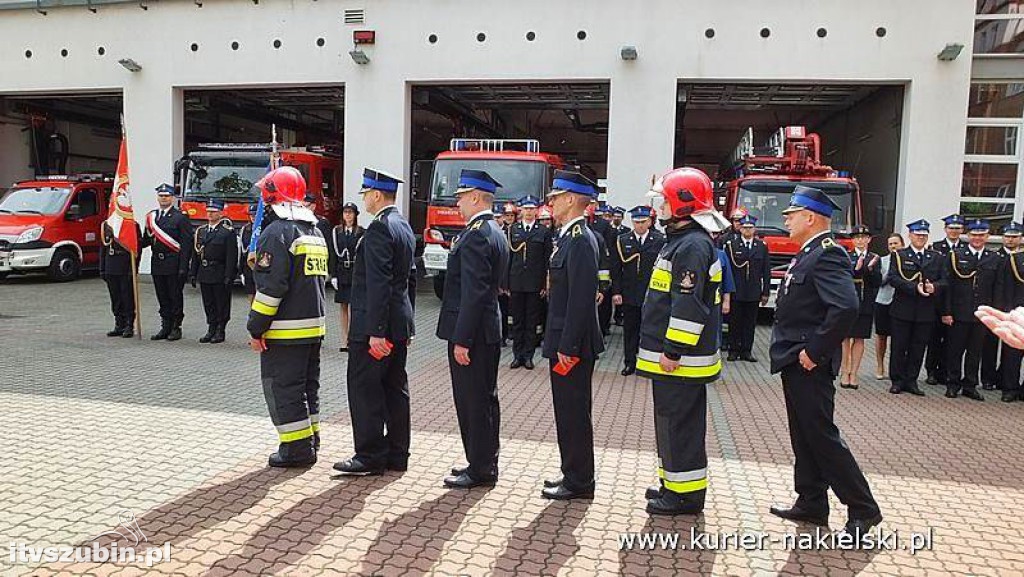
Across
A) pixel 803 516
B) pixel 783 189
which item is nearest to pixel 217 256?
pixel 803 516

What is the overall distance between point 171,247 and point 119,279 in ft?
3.05

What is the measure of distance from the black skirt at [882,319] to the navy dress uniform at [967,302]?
0.57 metres

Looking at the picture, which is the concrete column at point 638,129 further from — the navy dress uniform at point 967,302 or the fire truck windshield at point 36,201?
the fire truck windshield at point 36,201

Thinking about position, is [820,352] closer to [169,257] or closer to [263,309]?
[263,309]

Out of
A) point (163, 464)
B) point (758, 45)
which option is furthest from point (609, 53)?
point (163, 464)

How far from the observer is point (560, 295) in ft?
14.3

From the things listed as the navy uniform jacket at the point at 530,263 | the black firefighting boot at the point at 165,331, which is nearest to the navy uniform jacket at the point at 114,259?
the black firefighting boot at the point at 165,331

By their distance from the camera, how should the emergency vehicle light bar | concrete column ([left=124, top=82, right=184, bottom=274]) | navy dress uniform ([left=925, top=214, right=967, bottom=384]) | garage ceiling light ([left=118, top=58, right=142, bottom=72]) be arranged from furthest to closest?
concrete column ([left=124, top=82, right=184, bottom=274]) → garage ceiling light ([left=118, top=58, right=142, bottom=72]) → the emergency vehicle light bar → navy dress uniform ([left=925, top=214, right=967, bottom=384])

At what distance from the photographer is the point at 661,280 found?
4.16 meters

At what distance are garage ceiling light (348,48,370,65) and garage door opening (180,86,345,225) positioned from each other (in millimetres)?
1581

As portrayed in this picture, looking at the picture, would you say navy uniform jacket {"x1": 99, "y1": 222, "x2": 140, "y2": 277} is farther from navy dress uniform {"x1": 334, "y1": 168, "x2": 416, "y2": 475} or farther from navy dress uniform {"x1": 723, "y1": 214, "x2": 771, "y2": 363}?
navy dress uniform {"x1": 723, "y1": 214, "x2": 771, "y2": 363}

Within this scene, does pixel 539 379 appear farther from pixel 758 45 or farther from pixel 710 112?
pixel 710 112

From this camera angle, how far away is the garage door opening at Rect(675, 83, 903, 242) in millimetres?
14406

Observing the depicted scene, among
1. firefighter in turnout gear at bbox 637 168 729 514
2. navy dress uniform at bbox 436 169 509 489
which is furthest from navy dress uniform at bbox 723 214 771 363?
navy dress uniform at bbox 436 169 509 489
